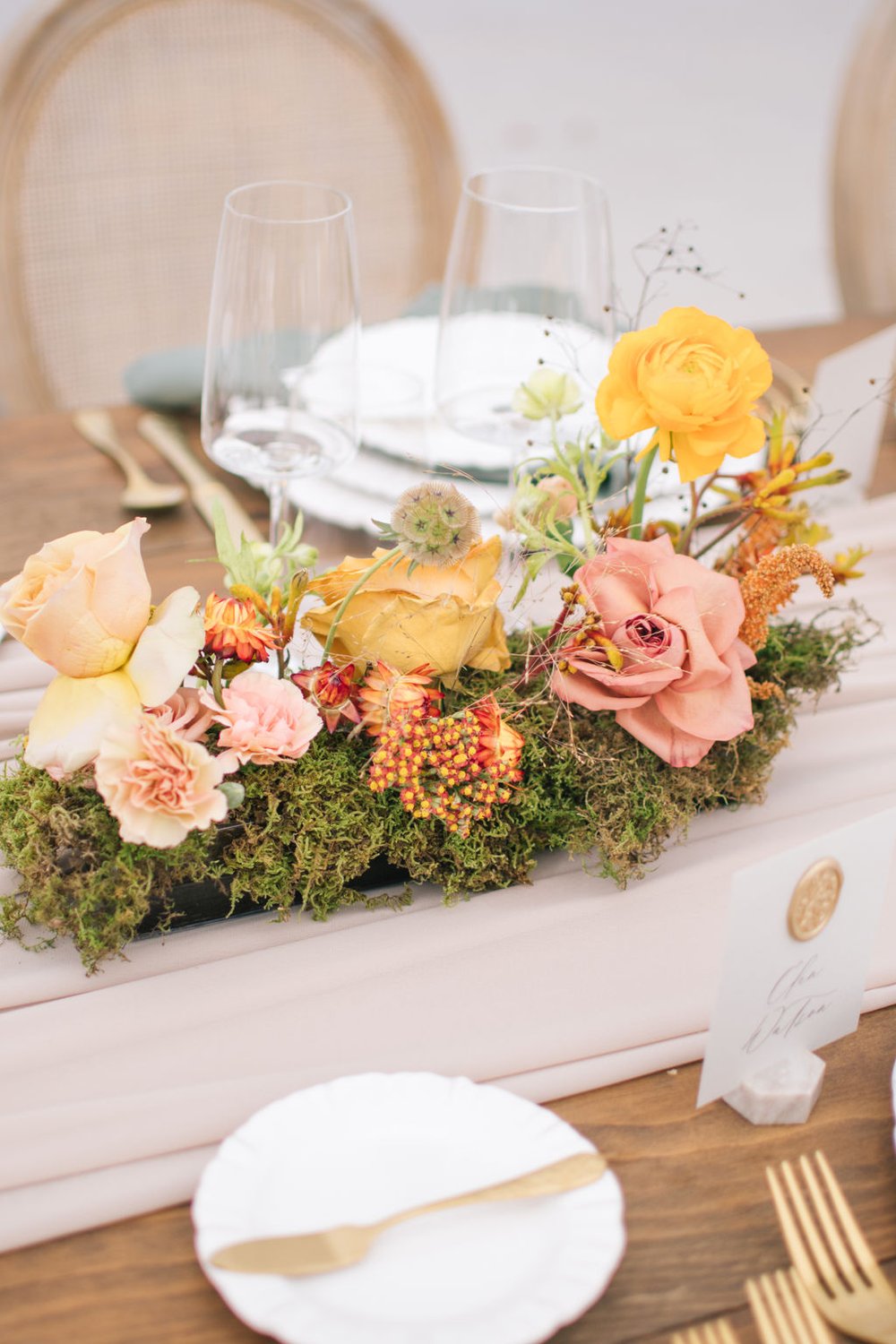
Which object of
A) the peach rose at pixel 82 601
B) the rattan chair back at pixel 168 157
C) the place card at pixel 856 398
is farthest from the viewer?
the rattan chair back at pixel 168 157

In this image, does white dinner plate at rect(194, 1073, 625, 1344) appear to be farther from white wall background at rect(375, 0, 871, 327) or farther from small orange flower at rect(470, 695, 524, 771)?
white wall background at rect(375, 0, 871, 327)

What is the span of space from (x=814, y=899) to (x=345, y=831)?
0.71 ft

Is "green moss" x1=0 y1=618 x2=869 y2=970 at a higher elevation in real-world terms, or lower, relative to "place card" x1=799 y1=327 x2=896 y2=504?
lower

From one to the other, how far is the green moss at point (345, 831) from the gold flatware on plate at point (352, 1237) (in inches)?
6.9

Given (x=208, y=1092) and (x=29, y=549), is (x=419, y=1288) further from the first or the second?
(x=29, y=549)

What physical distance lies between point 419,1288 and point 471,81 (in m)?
3.48

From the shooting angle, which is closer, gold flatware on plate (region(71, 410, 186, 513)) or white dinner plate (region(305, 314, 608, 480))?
white dinner plate (region(305, 314, 608, 480))

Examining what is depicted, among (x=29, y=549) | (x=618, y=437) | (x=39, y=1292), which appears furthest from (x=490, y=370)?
(x=39, y=1292)

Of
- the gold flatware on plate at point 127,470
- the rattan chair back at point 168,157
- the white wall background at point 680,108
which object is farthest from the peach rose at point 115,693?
the white wall background at point 680,108

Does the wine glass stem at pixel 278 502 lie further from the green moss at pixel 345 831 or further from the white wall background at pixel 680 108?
the white wall background at pixel 680 108

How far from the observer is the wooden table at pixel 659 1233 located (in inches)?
18.5

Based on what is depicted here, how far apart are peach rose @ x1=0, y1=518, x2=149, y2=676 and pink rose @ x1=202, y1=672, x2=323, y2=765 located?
0.05m

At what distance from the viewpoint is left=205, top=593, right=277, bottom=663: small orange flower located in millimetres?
604

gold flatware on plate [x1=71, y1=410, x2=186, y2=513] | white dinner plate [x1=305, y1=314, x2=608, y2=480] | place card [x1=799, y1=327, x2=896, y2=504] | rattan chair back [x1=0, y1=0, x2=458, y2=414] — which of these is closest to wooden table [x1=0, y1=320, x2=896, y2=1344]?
white dinner plate [x1=305, y1=314, x2=608, y2=480]
